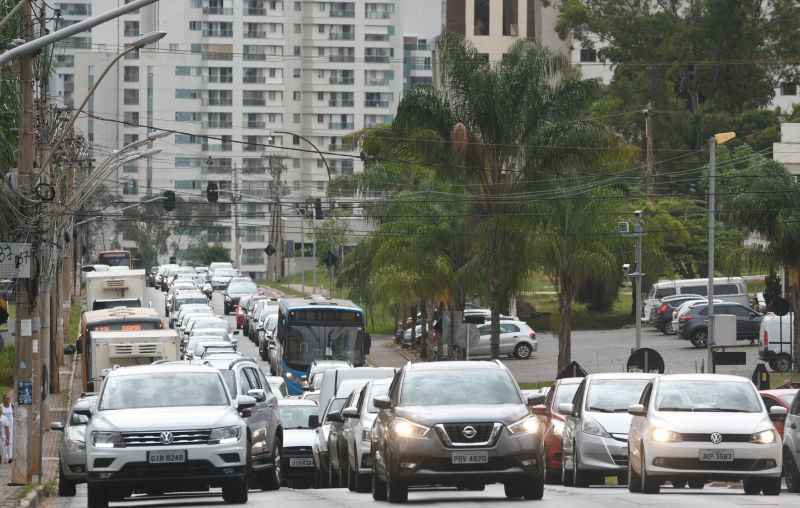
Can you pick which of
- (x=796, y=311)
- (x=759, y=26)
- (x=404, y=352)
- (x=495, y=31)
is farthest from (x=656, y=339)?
(x=495, y=31)

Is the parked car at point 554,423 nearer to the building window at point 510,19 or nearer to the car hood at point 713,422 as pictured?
the car hood at point 713,422

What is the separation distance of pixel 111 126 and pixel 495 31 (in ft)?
145

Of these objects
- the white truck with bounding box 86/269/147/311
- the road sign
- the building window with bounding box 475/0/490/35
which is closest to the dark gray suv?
the road sign

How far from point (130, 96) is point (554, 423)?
138m

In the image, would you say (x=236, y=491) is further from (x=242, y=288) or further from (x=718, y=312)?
(x=242, y=288)

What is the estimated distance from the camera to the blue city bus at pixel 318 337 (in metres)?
50.6

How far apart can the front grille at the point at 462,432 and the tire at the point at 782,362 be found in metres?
37.8

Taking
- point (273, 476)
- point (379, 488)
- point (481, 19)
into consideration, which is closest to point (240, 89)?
point (481, 19)

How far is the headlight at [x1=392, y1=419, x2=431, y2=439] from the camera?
1817cm

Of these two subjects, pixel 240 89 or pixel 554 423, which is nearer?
pixel 554 423

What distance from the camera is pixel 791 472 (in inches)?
899

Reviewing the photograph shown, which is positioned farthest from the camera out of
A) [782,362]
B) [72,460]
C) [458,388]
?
[782,362]

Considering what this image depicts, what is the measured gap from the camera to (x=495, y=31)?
14100cm

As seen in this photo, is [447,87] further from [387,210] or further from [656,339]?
[656,339]
